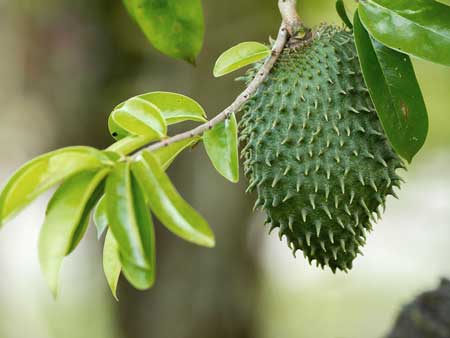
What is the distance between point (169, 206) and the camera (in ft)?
4.07

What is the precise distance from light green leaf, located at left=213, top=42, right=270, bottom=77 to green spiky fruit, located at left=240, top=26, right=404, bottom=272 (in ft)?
0.16

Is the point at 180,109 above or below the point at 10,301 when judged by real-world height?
above

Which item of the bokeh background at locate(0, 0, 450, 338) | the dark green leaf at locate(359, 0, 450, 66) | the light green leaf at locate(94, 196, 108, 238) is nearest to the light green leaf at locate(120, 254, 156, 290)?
the light green leaf at locate(94, 196, 108, 238)

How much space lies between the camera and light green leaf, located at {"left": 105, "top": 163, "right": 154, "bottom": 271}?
3.90 ft

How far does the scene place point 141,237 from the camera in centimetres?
122

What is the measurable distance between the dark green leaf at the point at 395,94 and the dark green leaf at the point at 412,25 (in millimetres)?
41

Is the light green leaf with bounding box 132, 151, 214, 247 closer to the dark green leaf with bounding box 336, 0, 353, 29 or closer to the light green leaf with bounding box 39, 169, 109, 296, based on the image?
the light green leaf with bounding box 39, 169, 109, 296

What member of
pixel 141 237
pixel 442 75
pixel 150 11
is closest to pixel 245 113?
pixel 150 11

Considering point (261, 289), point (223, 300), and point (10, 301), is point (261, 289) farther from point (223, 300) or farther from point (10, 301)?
point (10, 301)

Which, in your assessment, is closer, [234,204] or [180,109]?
[180,109]

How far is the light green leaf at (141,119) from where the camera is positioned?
4.71 ft

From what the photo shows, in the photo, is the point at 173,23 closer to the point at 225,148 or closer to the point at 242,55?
the point at 242,55

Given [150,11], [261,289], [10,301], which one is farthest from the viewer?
[10,301]

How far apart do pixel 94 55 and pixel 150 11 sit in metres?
3.78
